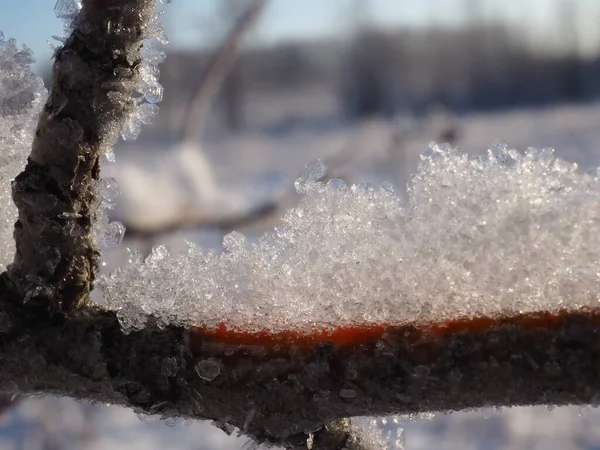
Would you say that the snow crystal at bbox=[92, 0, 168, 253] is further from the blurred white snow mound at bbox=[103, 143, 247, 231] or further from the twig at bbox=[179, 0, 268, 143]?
the blurred white snow mound at bbox=[103, 143, 247, 231]

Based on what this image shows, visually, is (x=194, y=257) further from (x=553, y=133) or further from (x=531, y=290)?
(x=553, y=133)

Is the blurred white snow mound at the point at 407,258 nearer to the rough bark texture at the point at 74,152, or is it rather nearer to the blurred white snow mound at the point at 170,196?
the rough bark texture at the point at 74,152

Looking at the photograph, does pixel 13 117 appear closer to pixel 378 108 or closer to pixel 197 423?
pixel 197 423

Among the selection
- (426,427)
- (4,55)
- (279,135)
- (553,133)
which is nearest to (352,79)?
(279,135)

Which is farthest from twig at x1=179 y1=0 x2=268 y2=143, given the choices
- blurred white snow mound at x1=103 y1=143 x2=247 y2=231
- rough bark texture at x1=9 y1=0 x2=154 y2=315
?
rough bark texture at x1=9 y1=0 x2=154 y2=315

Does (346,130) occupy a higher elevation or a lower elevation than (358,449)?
higher

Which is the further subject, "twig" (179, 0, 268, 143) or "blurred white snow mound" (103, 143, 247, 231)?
"blurred white snow mound" (103, 143, 247, 231)

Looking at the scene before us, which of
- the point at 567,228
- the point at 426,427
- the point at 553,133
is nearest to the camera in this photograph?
the point at 567,228

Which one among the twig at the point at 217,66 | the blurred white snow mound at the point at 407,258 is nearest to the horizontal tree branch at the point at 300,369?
the blurred white snow mound at the point at 407,258
